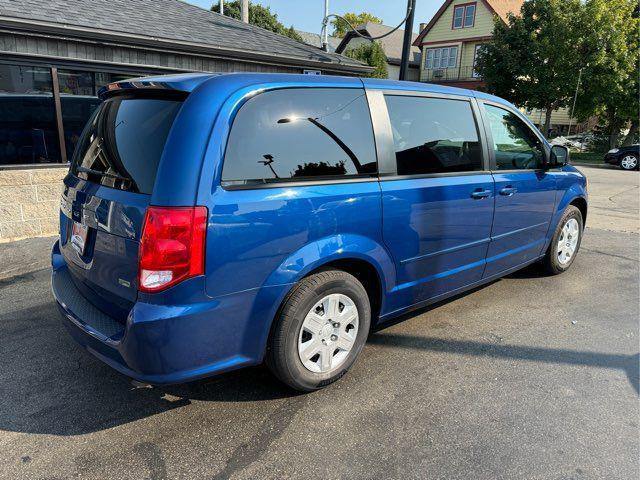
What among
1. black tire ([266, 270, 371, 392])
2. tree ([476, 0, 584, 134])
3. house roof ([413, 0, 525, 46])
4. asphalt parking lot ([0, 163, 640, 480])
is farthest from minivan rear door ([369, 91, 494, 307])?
house roof ([413, 0, 525, 46])

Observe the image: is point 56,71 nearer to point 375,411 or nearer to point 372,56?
point 375,411

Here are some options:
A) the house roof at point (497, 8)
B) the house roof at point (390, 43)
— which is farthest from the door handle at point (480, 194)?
the house roof at point (390, 43)

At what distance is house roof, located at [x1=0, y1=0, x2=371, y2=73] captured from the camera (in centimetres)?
610

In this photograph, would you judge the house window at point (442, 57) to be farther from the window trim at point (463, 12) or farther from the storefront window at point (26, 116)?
the storefront window at point (26, 116)

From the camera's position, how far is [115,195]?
2.45m

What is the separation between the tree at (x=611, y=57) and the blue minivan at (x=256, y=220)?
25.6 metres

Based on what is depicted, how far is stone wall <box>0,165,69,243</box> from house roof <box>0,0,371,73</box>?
1.82m

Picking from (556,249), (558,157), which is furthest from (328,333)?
(556,249)

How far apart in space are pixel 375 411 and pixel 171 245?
152 centimetres

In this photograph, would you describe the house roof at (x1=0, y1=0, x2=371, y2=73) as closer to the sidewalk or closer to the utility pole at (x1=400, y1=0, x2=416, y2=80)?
the utility pole at (x1=400, y1=0, x2=416, y2=80)

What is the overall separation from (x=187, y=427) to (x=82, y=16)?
21.1ft

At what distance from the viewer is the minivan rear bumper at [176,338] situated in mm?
2246

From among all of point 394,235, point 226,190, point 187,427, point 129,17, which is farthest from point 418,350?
point 129,17

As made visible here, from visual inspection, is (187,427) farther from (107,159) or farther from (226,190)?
(107,159)
